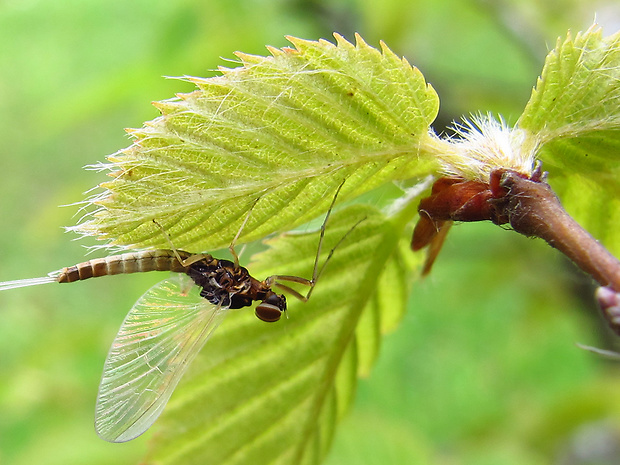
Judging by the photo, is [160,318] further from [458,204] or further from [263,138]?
[458,204]

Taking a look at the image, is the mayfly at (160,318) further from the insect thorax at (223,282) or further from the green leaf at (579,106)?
the green leaf at (579,106)

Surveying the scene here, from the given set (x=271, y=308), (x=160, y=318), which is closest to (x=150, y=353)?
(x=160, y=318)

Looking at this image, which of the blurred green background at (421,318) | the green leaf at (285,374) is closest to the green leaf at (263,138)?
the green leaf at (285,374)

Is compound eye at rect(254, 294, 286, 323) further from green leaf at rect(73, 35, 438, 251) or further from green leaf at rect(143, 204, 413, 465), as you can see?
green leaf at rect(73, 35, 438, 251)

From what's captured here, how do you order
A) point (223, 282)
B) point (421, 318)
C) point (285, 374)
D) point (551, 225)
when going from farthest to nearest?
point (421, 318) < point (223, 282) < point (285, 374) < point (551, 225)

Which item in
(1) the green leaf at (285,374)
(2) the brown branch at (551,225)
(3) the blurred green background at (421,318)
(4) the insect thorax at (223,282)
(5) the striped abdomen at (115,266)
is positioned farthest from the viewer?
(3) the blurred green background at (421,318)

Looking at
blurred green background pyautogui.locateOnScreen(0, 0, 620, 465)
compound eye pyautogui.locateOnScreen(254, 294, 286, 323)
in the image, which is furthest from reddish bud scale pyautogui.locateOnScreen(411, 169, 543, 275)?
blurred green background pyautogui.locateOnScreen(0, 0, 620, 465)

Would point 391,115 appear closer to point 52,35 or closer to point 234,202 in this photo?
point 234,202
